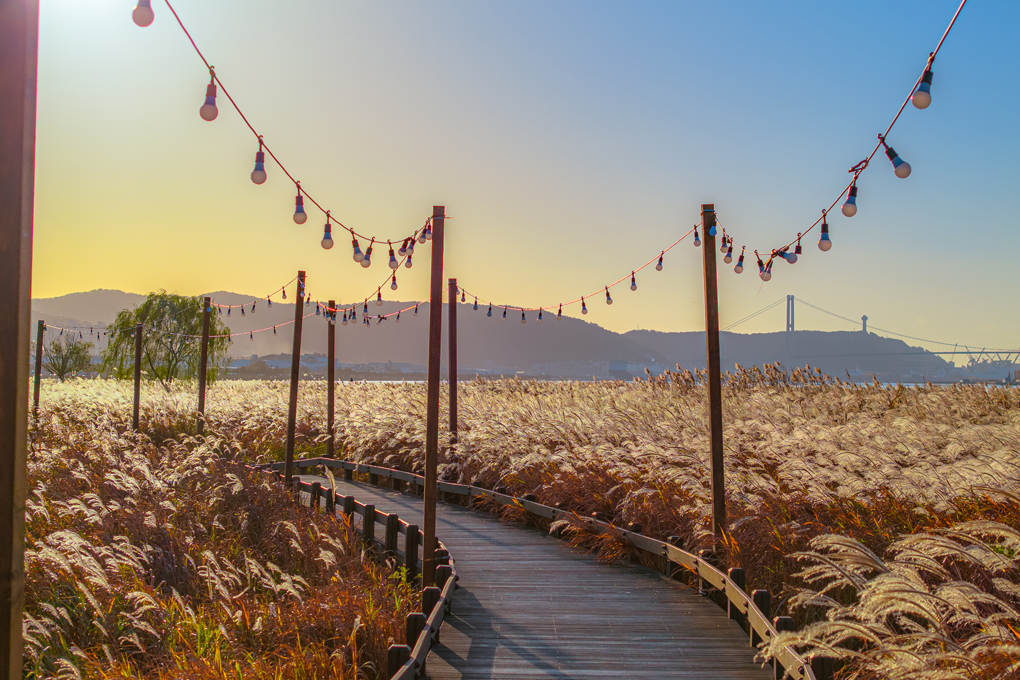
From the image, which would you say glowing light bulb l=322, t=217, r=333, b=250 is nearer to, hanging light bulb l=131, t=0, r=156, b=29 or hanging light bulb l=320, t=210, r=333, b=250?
hanging light bulb l=320, t=210, r=333, b=250

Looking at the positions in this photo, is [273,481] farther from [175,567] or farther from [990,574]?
[990,574]

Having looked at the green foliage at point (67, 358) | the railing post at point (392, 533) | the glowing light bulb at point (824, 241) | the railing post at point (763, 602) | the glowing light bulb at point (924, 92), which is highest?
the glowing light bulb at point (924, 92)

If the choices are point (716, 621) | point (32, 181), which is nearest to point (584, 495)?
point (716, 621)

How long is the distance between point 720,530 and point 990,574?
2.14 meters

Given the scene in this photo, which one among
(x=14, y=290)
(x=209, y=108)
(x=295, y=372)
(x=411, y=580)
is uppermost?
(x=209, y=108)

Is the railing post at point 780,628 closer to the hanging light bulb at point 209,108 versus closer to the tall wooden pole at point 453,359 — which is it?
the hanging light bulb at point 209,108

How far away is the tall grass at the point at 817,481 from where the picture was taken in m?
3.35

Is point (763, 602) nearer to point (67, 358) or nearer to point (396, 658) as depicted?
point (396, 658)

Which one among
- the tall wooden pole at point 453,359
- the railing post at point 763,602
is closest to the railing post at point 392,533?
the railing post at point 763,602

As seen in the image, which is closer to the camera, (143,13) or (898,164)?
(143,13)

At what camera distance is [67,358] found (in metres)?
43.8

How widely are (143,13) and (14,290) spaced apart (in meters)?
1.66

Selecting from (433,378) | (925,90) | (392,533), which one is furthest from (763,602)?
(392,533)

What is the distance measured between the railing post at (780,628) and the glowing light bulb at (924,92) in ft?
10.9
